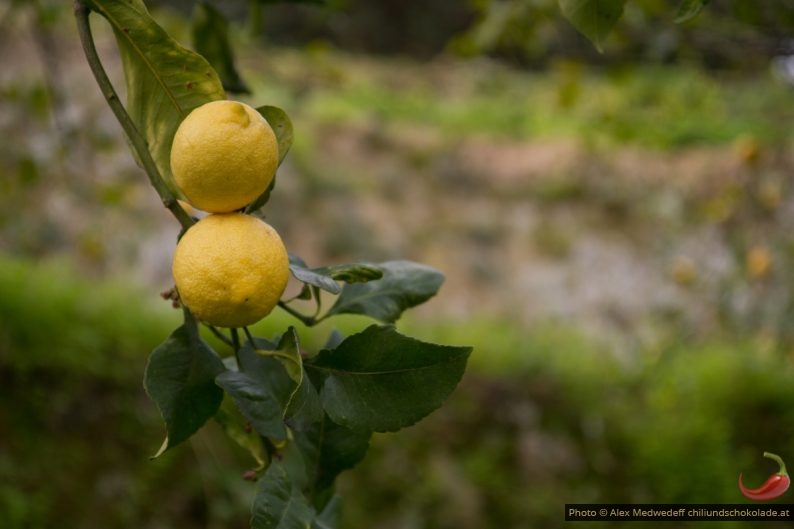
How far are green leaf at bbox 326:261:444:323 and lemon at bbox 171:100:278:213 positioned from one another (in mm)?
133

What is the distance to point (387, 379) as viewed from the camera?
34 cm

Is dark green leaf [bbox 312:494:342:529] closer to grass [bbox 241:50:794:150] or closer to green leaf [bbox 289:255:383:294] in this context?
green leaf [bbox 289:255:383:294]

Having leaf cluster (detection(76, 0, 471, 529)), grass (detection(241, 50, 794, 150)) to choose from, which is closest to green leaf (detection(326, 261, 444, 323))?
leaf cluster (detection(76, 0, 471, 529))

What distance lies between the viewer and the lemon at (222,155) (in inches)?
12.7

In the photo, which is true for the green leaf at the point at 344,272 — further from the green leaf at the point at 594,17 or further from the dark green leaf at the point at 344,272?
the green leaf at the point at 594,17

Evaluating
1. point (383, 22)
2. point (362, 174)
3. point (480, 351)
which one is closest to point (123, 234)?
point (362, 174)

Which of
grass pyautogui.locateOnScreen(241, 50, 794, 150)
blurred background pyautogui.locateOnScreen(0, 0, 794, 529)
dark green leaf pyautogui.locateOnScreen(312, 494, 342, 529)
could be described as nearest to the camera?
dark green leaf pyautogui.locateOnScreen(312, 494, 342, 529)

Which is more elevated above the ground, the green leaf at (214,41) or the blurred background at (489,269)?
the green leaf at (214,41)

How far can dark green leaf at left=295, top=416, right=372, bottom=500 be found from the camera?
1.34 feet

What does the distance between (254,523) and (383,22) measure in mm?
8177

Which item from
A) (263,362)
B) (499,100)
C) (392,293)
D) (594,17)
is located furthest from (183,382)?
(499,100)

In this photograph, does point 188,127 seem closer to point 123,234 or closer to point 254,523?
point 254,523

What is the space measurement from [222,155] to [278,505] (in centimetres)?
15

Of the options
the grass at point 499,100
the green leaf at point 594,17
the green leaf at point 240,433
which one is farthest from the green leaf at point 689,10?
the grass at point 499,100
